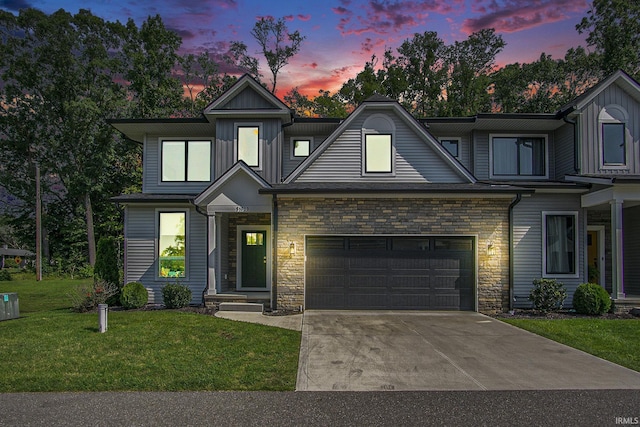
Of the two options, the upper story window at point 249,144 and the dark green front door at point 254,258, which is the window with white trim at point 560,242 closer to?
the dark green front door at point 254,258

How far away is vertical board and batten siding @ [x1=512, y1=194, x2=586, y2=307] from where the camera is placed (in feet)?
46.7

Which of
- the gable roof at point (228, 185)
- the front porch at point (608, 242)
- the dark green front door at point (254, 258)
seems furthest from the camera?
the dark green front door at point (254, 258)

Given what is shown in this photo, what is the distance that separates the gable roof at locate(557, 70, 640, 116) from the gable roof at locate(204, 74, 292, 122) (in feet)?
29.7

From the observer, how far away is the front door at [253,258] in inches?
614

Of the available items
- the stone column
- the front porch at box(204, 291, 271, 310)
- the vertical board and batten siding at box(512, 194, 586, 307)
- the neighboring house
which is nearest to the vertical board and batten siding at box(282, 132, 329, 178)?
the neighboring house

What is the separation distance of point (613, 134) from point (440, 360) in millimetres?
11201

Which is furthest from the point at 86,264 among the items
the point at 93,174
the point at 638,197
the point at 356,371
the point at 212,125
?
the point at 638,197

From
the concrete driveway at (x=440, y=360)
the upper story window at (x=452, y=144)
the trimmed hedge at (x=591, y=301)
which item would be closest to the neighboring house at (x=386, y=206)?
the upper story window at (x=452, y=144)

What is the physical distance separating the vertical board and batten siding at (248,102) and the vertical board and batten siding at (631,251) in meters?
12.7

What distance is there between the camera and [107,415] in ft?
18.2

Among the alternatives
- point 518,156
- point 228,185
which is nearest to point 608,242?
point 518,156


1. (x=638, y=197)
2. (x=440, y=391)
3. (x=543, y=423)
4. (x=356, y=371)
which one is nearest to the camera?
(x=543, y=423)

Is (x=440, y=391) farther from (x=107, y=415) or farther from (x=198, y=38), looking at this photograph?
(x=198, y=38)

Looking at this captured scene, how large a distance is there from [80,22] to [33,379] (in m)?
32.0
